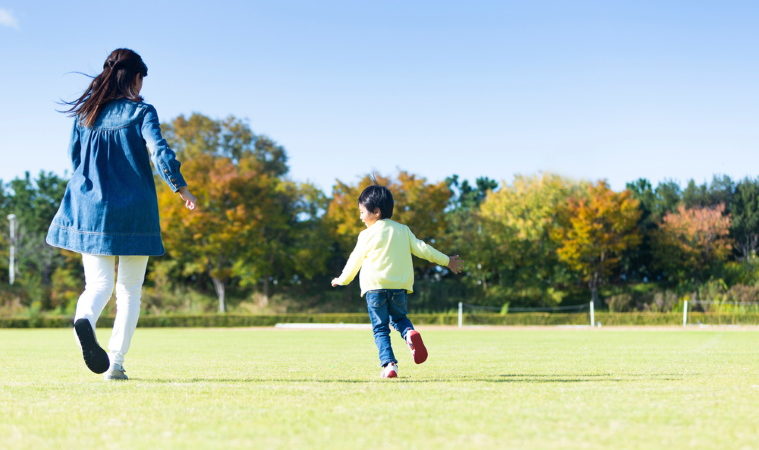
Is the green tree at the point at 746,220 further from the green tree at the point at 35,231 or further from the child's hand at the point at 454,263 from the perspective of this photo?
the child's hand at the point at 454,263

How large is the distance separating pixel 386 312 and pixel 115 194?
7.31 feet

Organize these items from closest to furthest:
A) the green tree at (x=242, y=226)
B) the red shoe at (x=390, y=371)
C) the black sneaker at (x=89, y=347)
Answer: the black sneaker at (x=89, y=347) < the red shoe at (x=390, y=371) < the green tree at (x=242, y=226)

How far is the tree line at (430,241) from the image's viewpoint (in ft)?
132

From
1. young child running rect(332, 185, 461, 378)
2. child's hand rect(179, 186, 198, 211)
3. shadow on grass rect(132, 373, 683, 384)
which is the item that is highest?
child's hand rect(179, 186, 198, 211)

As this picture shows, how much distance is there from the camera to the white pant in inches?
219

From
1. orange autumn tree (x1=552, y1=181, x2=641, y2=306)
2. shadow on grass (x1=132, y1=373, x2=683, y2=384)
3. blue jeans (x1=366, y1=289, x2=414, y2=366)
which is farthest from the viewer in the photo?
orange autumn tree (x1=552, y1=181, x2=641, y2=306)

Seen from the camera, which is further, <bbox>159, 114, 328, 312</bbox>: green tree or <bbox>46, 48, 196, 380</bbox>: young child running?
<bbox>159, 114, 328, 312</bbox>: green tree

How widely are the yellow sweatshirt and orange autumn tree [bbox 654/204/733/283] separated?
39787 mm

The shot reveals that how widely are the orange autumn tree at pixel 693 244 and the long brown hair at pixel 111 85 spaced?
4124 centimetres

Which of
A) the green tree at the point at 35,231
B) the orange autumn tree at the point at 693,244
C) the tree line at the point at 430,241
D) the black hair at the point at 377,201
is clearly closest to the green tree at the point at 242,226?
the tree line at the point at 430,241

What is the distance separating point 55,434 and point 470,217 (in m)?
42.7

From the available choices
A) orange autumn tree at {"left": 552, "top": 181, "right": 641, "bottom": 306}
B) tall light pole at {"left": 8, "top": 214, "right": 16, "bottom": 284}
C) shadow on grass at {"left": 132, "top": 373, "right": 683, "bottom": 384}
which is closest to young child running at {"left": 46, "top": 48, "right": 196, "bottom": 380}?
shadow on grass at {"left": 132, "top": 373, "right": 683, "bottom": 384}

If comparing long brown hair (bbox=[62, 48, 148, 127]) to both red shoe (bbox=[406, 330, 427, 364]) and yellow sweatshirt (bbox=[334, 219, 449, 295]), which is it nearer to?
yellow sweatshirt (bbox=[334, 219, 449, 295])

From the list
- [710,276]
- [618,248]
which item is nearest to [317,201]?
[618,248]
